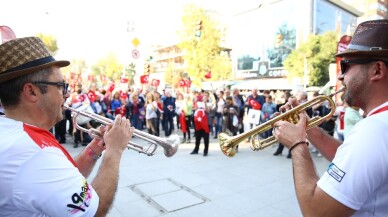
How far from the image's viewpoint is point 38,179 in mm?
1177

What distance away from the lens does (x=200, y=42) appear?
25562 millimetres

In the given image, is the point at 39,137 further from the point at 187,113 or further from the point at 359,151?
the point at 187,113

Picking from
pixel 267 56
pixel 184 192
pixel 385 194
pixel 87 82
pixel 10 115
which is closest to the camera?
pixel 385 194

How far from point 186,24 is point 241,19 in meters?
25.3

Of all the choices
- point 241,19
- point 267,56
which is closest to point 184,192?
point 267,56

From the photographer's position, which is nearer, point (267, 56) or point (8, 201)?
point (8, 201)

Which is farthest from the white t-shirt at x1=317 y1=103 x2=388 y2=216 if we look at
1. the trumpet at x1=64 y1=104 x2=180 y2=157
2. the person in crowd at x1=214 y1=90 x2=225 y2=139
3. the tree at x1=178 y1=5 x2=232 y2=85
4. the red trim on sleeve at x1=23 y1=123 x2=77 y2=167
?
the tree at x1=178 y1=5 x2=232 y2=85

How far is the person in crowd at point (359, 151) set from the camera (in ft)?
3.92

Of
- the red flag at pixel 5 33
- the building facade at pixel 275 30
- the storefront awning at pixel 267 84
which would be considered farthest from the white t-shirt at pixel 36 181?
the building facade at pixel 275 30

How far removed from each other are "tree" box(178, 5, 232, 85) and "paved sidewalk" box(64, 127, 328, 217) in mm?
18268

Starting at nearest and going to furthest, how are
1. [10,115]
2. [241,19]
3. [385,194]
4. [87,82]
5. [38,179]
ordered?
[38,179] → [385,194] → [10,115] → [87,82] → [241,19]

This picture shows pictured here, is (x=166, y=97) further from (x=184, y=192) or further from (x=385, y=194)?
(x=385, y=194)

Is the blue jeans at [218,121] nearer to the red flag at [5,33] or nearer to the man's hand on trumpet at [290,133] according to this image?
the red flag at [5,33]

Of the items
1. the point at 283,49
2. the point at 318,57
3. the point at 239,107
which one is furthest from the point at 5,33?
the point at 283,49
